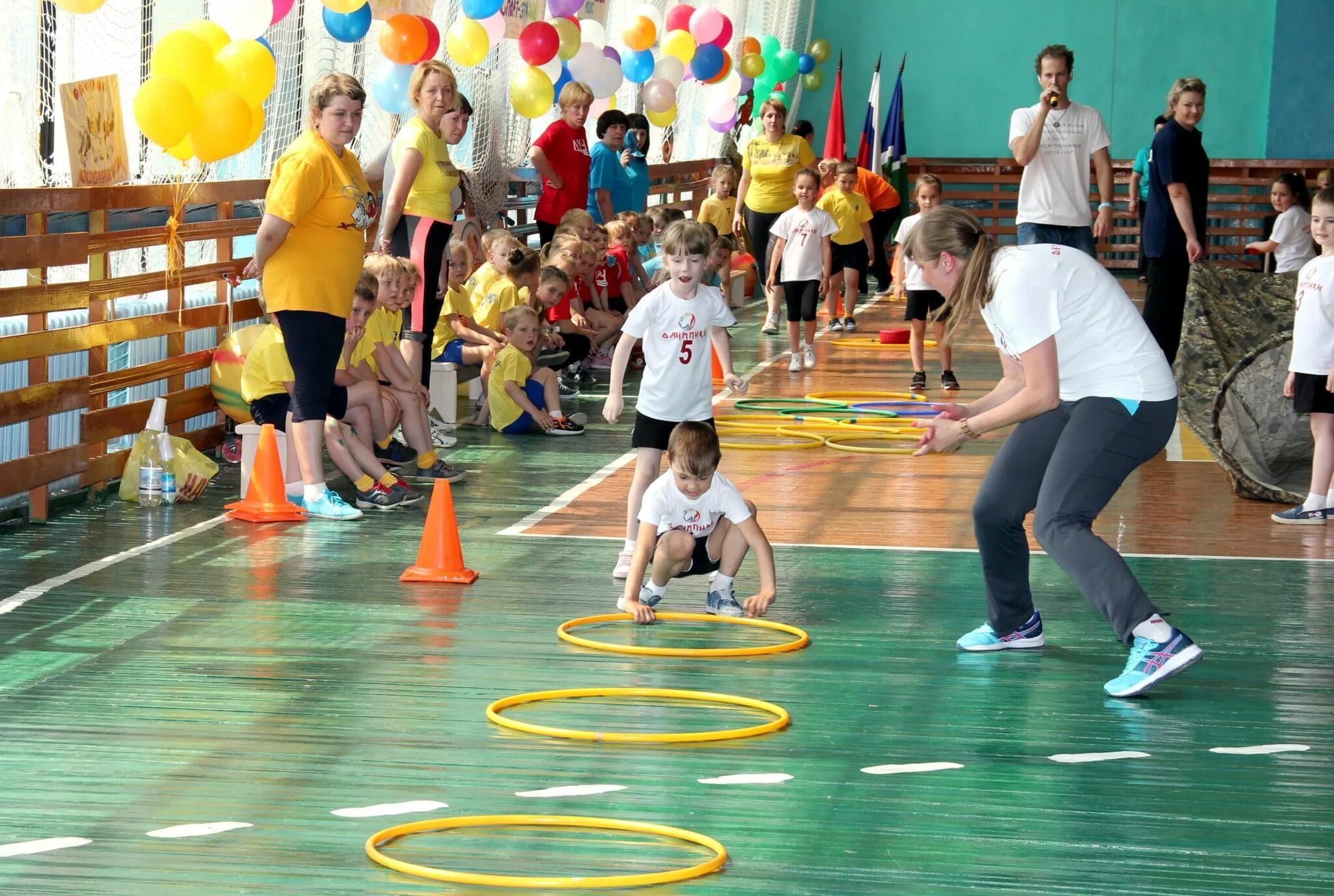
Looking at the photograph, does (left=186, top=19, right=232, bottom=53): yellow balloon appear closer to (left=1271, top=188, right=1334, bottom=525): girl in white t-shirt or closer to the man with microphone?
the man with microphone

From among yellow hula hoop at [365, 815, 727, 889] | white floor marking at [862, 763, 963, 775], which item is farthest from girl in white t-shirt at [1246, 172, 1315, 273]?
yellow hula hoop at [365, 815, 727, 889]

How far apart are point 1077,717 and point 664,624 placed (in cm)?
170

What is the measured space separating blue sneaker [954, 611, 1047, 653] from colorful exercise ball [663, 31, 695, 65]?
12801 millimetres

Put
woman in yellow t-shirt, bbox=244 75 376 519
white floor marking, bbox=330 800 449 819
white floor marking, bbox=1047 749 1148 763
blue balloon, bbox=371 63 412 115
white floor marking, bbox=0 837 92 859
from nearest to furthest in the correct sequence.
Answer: white floor marking, bbox=0 837 92 859 < white floor marking, bbox=330 800 449 819 < white floor marking, bbox=1047 749 1148 763 < woman in yellow t-shirt, bbox=244 75 376 519 < blue balloon, bbox=371 63 412 115

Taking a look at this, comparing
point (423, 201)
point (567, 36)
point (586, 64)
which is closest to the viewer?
point (423, 201)

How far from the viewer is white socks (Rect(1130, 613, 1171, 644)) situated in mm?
5074

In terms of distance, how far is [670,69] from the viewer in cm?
1742

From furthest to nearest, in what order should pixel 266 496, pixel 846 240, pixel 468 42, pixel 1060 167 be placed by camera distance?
pixel 846 240 → pixel 468 42 → pixel 1060 167 → pixel 266 496

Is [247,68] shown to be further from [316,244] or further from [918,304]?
[918,304]

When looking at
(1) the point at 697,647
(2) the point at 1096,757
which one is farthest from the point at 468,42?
(2) the point at 1096,757

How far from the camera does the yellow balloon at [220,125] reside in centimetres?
755

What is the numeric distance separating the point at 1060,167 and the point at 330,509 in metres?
5.11

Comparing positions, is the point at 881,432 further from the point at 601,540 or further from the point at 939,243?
the point at 939,243

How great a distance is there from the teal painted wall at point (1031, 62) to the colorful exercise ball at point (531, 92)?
53.3 feet
